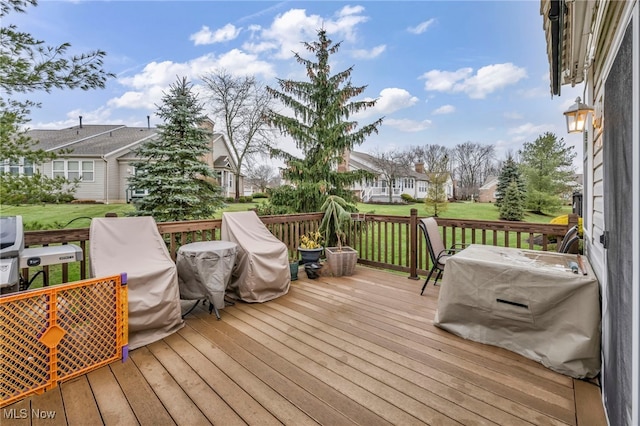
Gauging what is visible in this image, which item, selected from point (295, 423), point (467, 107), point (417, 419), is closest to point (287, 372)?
point (295, 423)

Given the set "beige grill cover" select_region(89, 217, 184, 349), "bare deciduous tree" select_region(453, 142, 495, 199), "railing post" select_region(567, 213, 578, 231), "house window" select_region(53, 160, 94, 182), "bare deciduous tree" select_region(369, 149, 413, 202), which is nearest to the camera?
"beige grill cover" select_region(89, 217, 184, 349)

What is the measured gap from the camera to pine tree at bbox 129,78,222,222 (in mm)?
7445

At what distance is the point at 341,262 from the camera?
4836 mm

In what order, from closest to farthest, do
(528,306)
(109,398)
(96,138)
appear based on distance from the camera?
(109,398), (528,306), (96,138)

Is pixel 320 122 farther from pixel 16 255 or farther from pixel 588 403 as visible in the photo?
pixel 588 403

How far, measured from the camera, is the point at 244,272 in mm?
3656

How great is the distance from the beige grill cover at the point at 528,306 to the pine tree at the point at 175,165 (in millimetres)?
6753

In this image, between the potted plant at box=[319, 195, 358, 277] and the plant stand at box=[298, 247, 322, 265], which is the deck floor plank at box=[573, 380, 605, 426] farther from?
the plant stand at box=[298, 247, 322, 265]

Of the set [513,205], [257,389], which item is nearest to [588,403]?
Answer: [257,389]

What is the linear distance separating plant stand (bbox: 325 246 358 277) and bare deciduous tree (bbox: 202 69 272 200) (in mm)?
11087

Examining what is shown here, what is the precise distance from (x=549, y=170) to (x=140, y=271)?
1814cm

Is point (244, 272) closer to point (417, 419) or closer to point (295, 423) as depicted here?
point (295, 423)

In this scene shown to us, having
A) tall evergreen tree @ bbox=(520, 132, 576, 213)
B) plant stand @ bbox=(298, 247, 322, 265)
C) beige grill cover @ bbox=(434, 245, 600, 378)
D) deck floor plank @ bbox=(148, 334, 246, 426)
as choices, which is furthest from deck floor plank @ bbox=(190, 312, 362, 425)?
tall evergreen tree @ bbox=(520, 132, 576, 213)

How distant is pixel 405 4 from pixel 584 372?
24.8 ft
